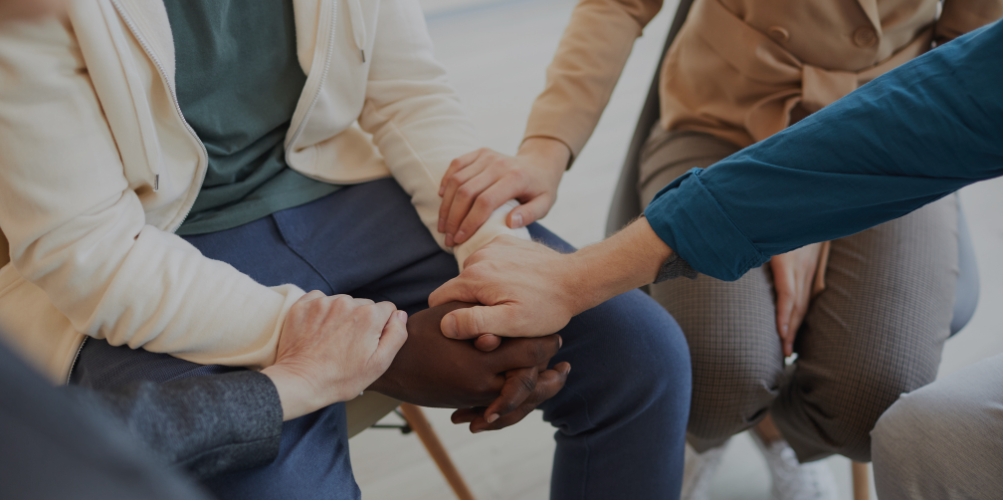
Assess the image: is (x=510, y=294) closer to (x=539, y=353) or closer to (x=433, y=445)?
(x=539, y=353)

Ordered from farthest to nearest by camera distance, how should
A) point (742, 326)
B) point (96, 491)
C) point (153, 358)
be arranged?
point (742, 326), point (153, 358), point (96, 491)

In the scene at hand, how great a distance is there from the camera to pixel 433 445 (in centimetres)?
106

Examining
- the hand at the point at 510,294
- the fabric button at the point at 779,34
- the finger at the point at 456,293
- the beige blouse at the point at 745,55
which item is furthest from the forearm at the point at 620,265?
the fabric button at the point at 779,34

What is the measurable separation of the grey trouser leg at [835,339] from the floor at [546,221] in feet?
1.24

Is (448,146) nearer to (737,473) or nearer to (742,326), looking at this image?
(742,326)

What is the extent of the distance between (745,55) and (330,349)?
79 cm

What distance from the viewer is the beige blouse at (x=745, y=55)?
37.1 inches

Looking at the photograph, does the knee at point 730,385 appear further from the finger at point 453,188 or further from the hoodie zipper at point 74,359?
the hoodie zipper at point 74,359

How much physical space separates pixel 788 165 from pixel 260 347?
616mm

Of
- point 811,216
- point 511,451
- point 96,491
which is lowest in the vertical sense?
point 511,451

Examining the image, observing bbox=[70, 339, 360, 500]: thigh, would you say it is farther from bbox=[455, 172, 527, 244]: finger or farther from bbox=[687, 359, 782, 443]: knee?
bbox=[687, 359, 782, 443]: knee

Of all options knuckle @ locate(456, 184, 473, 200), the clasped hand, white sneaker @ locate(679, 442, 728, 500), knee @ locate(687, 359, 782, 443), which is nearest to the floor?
white sneaker @ locate(679, 442, 728, 500)

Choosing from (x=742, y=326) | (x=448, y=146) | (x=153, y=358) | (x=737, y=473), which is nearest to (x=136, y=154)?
(x=153, y=358)

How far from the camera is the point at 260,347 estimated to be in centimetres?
70
